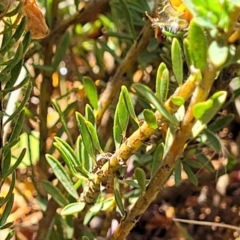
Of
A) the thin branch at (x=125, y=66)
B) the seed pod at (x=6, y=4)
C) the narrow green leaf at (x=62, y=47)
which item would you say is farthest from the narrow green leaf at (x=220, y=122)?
the seed pod at (x=6, y=4)

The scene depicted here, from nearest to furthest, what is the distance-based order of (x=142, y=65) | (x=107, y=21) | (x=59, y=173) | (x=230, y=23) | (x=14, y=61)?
(x=230, y=23), (x=14, y=61), (x=59, y=173), (x=142, y=65), (x=107, y=21)

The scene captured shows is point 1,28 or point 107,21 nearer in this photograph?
point 1,28

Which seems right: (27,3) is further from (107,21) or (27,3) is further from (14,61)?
(107,21)

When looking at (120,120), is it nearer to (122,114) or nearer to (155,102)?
(122,114)

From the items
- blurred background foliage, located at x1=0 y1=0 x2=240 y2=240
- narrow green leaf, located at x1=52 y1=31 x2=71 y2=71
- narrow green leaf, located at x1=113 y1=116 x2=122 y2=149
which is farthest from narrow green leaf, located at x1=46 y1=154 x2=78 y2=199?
narrow green leaf, located at x1=52 y1=31 x2=71 y2=71

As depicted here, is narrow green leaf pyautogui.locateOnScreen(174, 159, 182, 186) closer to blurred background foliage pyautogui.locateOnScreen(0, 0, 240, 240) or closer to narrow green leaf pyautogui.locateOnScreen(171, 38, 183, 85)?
blurred background foliage pyautogui.locateOnScreen(0, 0, 240, 240)

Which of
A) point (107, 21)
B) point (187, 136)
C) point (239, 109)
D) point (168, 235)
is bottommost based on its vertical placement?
point (168, 235)

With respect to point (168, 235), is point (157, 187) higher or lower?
higher

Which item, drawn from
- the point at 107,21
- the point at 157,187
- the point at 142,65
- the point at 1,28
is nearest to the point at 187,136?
the point at 157,187
